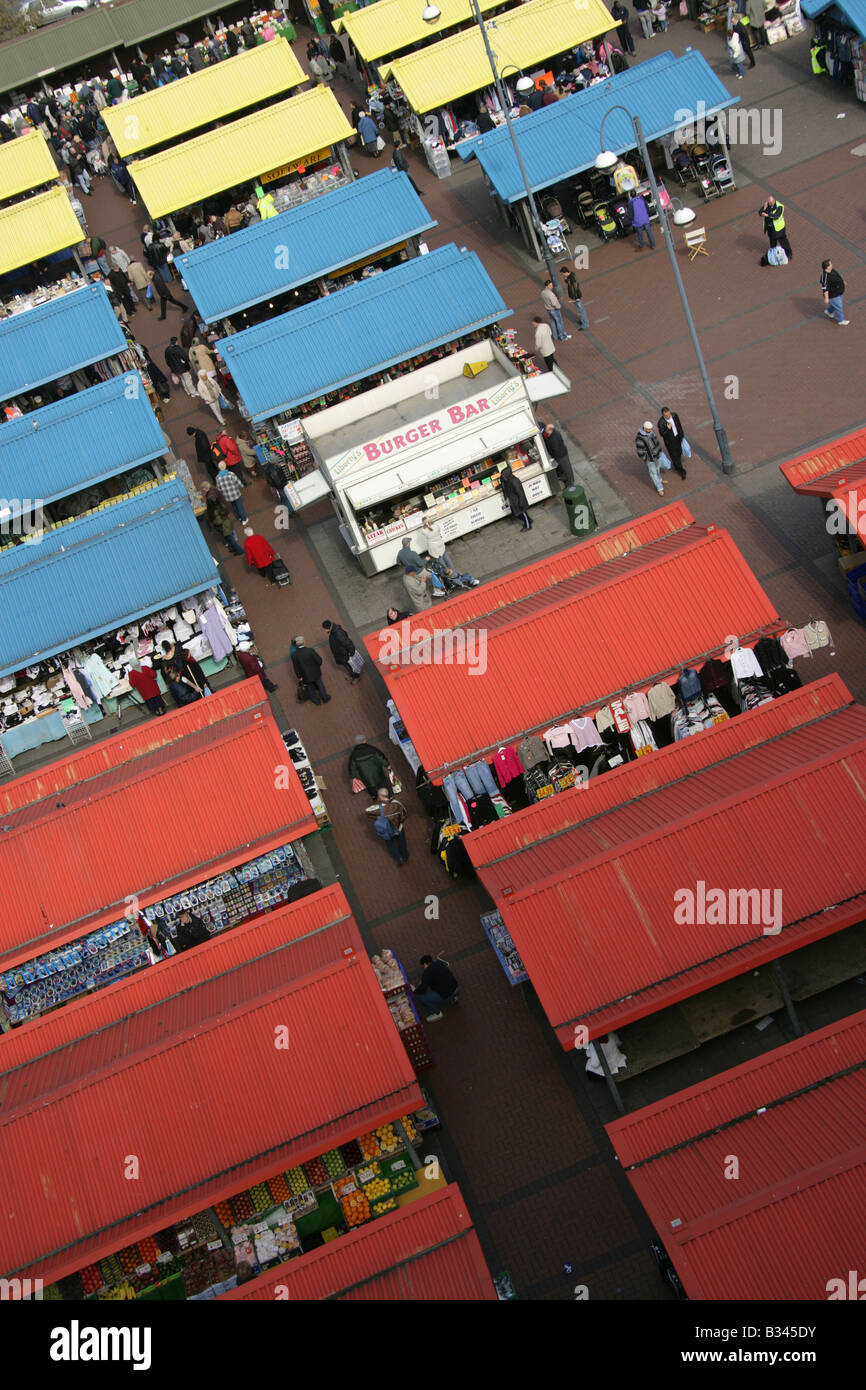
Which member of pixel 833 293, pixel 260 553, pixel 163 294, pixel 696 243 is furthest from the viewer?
pixel 163 294

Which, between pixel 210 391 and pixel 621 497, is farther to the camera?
pixel 210 391

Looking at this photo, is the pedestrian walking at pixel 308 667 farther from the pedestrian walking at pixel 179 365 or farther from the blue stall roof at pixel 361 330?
the pedestrian walking at pixel 179 365

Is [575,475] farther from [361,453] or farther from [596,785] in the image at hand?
[596,785]

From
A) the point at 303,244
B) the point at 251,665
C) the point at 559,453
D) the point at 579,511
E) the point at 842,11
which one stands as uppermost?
the point at 842,11

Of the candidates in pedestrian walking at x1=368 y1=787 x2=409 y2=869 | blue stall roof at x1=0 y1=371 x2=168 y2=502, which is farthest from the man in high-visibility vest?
pedestrian walking at x1=368 y1=787 x2=409 y2=869

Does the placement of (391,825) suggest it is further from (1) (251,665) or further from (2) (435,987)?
(1) (251,665)

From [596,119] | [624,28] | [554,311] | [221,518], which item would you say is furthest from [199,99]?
[221,518]
